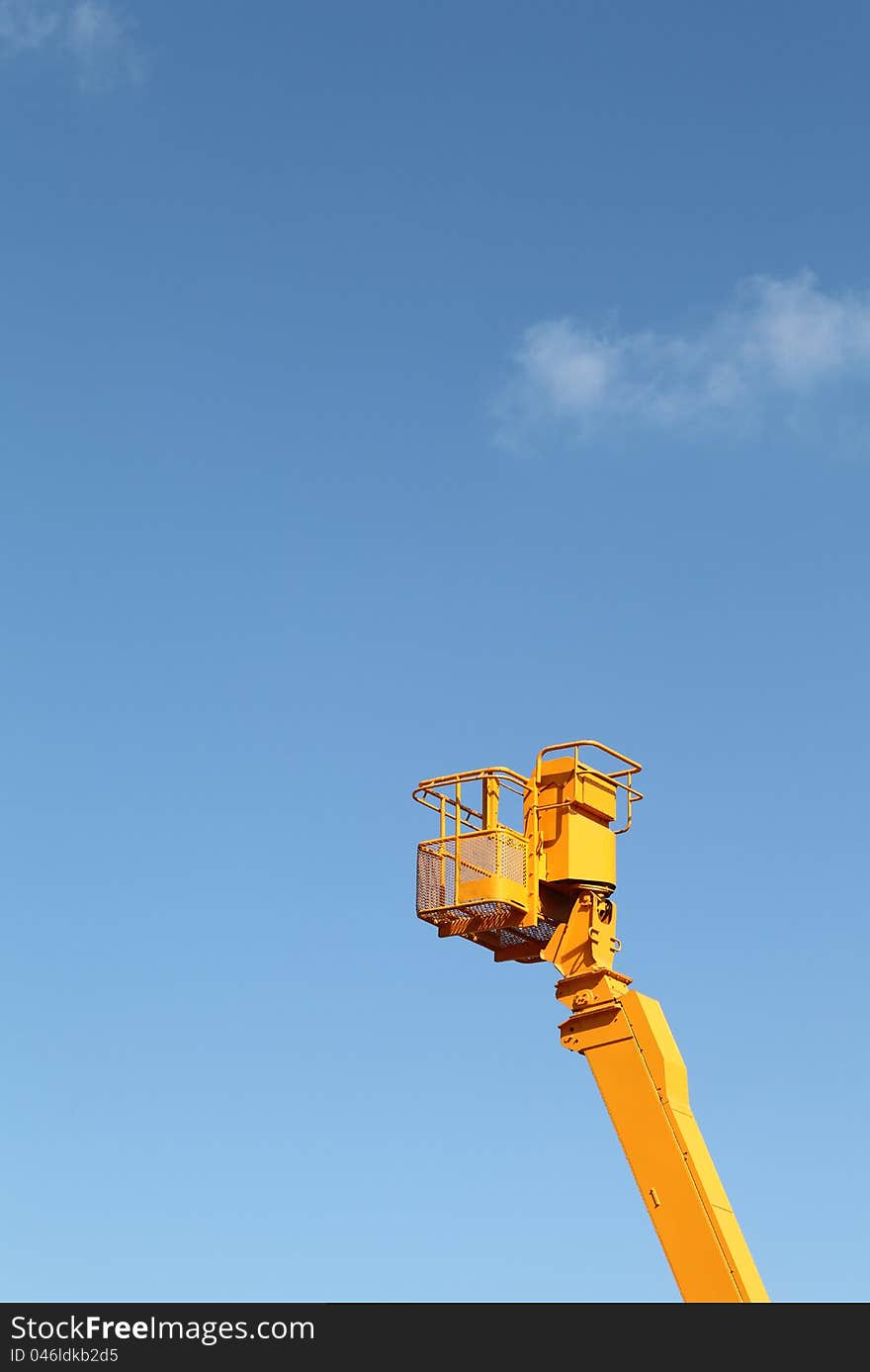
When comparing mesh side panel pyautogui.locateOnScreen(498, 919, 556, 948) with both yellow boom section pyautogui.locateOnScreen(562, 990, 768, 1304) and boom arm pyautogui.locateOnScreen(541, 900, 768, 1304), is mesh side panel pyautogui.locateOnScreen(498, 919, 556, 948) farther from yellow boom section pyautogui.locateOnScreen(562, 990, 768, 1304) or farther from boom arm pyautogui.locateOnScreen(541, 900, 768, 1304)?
yellow boom section pyautogui.locateOnScreen(562, 990, 768, 1304)

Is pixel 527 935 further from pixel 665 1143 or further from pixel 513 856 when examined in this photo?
pixel 665 1143

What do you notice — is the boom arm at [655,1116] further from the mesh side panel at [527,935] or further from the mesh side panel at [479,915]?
the mesh side panel at [479,915]

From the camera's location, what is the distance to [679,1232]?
58.8ft

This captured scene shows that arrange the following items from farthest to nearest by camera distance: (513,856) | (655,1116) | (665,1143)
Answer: (513,856) < (655,1116) < (665,1143)

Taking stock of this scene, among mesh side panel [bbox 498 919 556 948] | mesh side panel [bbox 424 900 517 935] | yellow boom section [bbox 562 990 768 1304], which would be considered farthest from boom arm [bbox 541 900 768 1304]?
mesh side panel [bbox 424 900 517 935]

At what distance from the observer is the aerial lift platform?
17891 millimetres

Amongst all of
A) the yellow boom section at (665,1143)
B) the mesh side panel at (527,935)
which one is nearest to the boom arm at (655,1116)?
the yellow boom section at (665,1143)

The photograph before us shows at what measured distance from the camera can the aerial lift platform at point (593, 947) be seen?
1789 cm

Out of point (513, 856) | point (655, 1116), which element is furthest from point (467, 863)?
point (655, 1116)

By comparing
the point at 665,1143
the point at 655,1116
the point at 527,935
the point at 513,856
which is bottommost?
the point at 665,1143

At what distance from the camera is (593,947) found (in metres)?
19.2
